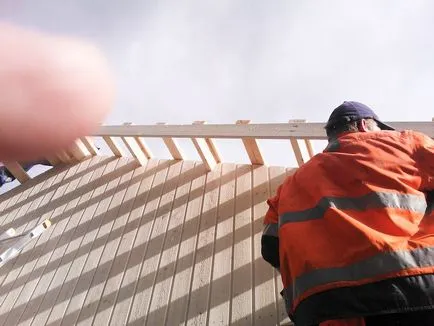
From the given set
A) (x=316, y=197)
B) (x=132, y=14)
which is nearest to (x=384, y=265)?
(x=316, y=197)

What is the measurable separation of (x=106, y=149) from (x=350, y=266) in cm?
381

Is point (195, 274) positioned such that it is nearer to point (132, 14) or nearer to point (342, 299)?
point (342, 299)

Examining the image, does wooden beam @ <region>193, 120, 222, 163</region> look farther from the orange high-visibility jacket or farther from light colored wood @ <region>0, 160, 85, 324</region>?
the orange high-visibility jacket

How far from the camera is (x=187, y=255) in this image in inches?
106

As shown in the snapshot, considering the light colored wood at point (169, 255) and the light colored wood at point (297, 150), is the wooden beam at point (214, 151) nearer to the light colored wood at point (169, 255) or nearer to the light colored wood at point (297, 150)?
the light colored wood at point (169, 255)

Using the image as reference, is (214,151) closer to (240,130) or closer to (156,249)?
(240,130)

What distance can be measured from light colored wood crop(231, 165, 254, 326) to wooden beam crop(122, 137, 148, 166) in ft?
3.89

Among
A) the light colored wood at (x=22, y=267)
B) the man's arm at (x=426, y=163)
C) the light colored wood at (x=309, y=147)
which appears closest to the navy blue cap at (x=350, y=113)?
the man's arm at (x=426, y=163)

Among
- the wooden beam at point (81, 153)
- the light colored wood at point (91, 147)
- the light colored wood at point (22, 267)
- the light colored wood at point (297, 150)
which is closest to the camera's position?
the light colored wood at point (297, 150)

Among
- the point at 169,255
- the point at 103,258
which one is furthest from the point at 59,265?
the point at 169,255

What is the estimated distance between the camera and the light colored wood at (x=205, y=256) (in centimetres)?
228

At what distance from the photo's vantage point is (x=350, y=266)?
3.49 ft

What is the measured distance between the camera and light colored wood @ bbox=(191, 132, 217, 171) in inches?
132

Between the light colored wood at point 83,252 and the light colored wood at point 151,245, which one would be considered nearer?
the light colored wood at point 151,245
